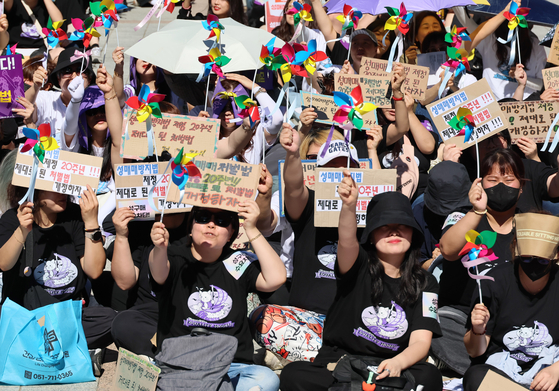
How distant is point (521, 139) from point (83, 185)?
345cm

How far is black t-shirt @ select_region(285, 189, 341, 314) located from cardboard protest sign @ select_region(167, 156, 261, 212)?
1.64 ft

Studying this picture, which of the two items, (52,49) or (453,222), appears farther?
(52,49)

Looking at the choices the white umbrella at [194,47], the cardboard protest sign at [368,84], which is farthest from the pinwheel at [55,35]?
the cardboard protest sign at [368,84]

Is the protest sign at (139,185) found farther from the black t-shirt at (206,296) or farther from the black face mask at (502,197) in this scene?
the black face mask at (502,197)

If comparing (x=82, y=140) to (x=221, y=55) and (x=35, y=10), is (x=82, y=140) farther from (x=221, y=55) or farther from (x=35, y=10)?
(x=35, y=10)

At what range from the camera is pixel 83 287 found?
14.6 ft

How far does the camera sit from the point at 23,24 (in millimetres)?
8016

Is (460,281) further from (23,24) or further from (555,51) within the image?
(23,24)

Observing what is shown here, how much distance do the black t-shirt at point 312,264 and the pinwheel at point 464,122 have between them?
3.92 ft

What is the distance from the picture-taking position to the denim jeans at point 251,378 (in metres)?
3.75

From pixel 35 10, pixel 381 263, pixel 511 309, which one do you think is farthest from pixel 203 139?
pixel 35 10

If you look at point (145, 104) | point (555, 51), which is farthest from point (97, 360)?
point (555, 51)

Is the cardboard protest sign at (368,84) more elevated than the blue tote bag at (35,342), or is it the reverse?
the cardboard protest sign at (368,84)

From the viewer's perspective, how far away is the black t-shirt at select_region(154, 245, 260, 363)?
385 centimetres
